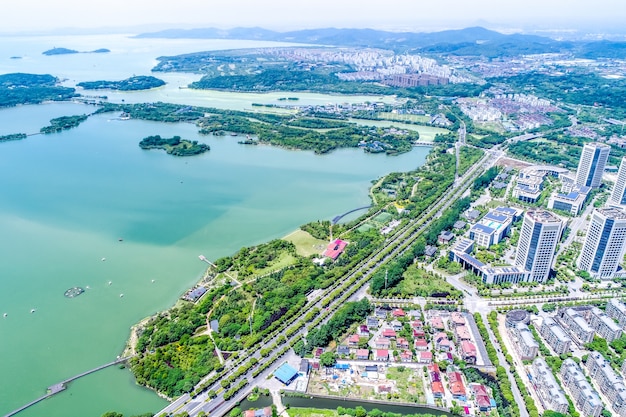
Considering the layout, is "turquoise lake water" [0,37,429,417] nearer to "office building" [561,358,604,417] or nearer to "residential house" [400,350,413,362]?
"residential house" [400,350,413,362]

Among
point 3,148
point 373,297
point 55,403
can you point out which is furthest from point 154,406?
point 3,148

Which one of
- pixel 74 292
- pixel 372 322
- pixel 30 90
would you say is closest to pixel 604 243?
pixel 372 322

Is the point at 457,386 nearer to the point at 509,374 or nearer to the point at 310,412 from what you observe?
the point at 509,374

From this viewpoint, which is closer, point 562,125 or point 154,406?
point 154,406

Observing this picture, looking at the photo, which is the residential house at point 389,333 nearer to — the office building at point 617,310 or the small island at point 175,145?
the office building at point 617,310

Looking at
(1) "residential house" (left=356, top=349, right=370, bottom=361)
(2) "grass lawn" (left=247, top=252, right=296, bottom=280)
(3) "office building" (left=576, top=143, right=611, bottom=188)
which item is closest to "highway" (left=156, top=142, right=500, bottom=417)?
(1) "residential house" (left=356, top=349, right=370, bottom=361)

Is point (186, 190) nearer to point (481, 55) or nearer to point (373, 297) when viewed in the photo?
point (373, 297)
